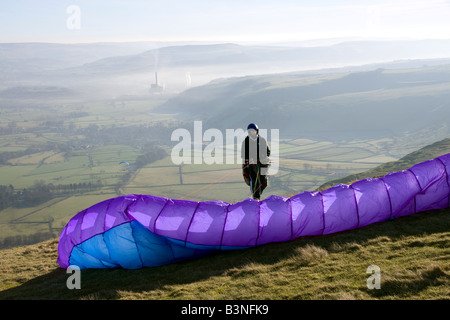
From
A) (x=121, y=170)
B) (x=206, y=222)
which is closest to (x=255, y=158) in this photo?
(x=206, y=222)

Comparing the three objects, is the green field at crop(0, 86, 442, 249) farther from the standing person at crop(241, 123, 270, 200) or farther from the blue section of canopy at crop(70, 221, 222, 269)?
the blue section of canopy at crop(70, 221, 222, 269)

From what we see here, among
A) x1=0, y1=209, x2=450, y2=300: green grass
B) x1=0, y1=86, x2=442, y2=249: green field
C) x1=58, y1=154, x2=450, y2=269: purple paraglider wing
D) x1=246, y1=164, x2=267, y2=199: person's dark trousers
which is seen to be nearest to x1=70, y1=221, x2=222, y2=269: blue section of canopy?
x1=58, y1=154, x2=450, y2=269: purple paraglider wing

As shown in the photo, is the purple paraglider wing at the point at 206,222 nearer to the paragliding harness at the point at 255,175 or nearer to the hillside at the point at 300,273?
the hillside at the point at 300,273

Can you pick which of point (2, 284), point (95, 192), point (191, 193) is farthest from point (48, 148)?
A: point (2, 284)

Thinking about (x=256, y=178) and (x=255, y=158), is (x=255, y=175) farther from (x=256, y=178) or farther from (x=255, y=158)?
(x=255, y=158)

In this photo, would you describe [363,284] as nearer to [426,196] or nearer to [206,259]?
[206,259]

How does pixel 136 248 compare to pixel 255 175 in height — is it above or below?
below
